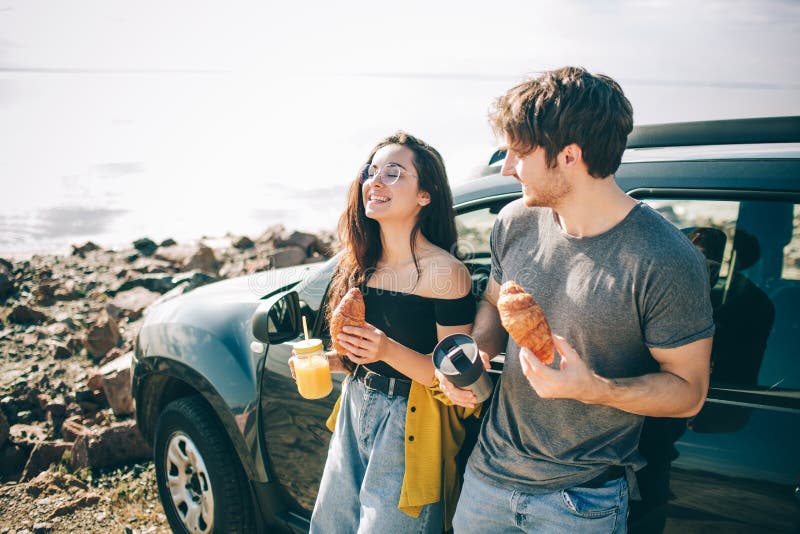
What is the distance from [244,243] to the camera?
8984mm

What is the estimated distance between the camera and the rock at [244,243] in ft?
29.5

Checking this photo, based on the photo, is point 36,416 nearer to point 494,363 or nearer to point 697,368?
point 494,363

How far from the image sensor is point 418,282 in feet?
6.21

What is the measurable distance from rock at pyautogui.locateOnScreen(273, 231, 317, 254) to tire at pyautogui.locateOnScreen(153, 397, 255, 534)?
17.1 feet

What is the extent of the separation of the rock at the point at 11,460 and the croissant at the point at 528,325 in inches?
157

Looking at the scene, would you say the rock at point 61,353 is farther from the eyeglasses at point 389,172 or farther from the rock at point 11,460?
the eyeglasses at point 389,172

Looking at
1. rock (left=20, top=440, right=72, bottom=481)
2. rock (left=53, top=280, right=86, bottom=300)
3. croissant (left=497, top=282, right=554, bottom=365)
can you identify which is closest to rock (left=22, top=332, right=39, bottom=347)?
rock (left=53, top=280, right=86, bottom=300)

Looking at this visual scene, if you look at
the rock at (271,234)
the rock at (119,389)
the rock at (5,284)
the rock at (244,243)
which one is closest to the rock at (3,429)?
the rock at (119,389)

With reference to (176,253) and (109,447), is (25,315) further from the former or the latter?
(109,447)

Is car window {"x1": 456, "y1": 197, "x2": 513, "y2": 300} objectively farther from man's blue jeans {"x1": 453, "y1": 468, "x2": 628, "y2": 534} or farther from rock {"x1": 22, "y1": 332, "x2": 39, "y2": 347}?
rock {"x1": 22, "y1": 332, "x2": 39, "y2": 347}

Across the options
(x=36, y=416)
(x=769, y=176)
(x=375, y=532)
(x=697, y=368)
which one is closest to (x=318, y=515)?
(x=375, y=532)

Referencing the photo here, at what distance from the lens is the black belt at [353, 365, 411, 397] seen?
73.8 inches

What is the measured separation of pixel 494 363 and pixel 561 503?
582 millimetres

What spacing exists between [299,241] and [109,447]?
463cm
